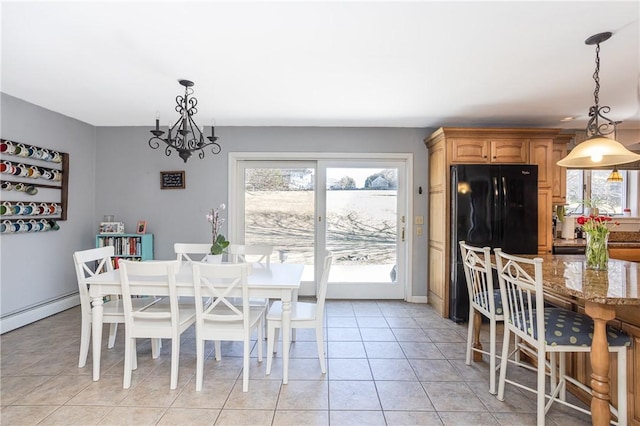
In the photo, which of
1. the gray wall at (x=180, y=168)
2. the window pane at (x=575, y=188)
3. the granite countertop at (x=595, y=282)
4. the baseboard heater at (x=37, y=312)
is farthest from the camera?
the window pane at (x=575, y=188)

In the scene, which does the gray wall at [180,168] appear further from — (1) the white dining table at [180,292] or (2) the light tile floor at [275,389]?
(1) the white dining table at [180,292]

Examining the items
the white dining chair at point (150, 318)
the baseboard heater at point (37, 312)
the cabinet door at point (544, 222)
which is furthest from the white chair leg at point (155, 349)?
the cabinet door at point (544, 222)

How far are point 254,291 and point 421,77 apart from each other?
221 cm

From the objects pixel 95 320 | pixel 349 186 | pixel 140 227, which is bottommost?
pixel 95 320

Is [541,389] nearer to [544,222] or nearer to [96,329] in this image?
[544,222]

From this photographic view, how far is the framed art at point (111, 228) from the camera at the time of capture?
4.21 m

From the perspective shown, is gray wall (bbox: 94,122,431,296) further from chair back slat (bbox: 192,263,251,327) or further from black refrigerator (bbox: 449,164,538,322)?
chair back slat (bbox: 192,263,251,327)

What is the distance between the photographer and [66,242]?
13.0 feet

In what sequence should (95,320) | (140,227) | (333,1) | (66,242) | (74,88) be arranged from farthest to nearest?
(140,227)
(66,242)
(74,88)
(95,320)
(333,1)

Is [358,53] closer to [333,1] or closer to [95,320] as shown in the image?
[333,1]

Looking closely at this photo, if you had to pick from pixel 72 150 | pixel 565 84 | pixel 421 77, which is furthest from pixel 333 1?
pixel 72 150

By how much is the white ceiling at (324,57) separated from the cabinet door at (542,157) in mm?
361

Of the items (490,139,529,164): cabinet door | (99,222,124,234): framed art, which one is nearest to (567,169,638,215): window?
(490,139,529,164): cabinet door

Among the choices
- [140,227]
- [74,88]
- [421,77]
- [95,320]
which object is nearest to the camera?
[95,320]
